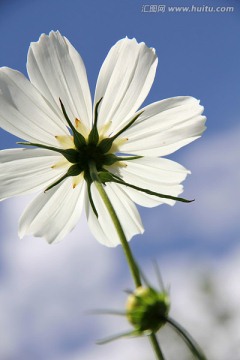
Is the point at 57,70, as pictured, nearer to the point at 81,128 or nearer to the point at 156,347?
the point at 81,128

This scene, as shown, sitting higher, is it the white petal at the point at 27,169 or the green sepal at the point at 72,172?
the white petal at the point at 27,169

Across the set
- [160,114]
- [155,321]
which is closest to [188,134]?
[160,114]

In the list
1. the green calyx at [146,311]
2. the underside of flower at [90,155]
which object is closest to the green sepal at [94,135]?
the underside of flower at [90,155]

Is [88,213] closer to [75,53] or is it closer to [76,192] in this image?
[76,192]

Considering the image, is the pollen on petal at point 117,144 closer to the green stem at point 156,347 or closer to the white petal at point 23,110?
the white petal at point 23,110

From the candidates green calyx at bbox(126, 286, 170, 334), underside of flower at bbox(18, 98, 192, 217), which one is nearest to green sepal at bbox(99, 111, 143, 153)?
underside of flower at bbox(18, 98, 192, 217)
